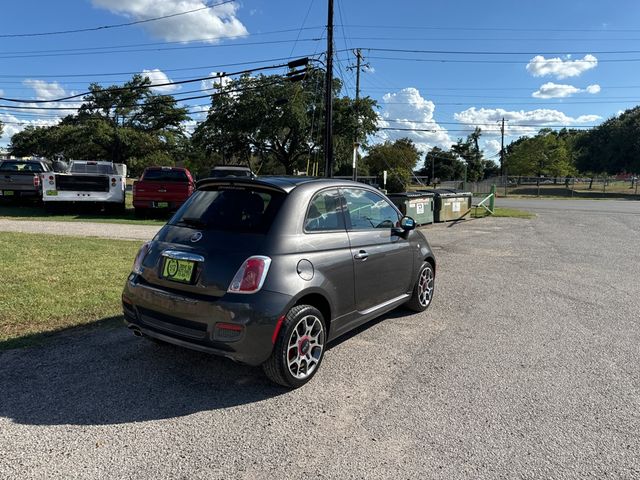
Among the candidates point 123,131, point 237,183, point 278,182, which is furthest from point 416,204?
point 123,131

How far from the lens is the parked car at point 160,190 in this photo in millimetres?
14719

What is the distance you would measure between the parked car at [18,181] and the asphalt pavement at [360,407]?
47.8 feet

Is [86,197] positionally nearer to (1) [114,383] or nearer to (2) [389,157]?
(1) [114,383]

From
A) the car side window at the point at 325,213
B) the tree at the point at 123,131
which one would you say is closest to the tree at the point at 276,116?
the tree at the point at 123,131

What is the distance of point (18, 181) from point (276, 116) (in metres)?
23.5

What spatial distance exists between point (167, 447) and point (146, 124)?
58.3 metres

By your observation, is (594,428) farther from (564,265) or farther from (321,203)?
(564,265)

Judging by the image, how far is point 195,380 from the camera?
12.5ft

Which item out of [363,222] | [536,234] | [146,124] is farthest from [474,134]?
[363,222]

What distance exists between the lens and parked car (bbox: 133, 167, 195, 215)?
14.7 metres

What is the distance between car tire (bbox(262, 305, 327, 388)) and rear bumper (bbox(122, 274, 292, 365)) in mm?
98

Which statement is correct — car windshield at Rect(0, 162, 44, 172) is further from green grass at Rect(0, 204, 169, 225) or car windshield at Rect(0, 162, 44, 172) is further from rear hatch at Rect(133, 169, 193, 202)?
rear hatch at Rect(133, 169, 193, 202)

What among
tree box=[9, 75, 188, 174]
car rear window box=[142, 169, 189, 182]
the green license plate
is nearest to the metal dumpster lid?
car rear window box=[142, 169, 189, 182]

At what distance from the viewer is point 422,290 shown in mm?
5859
